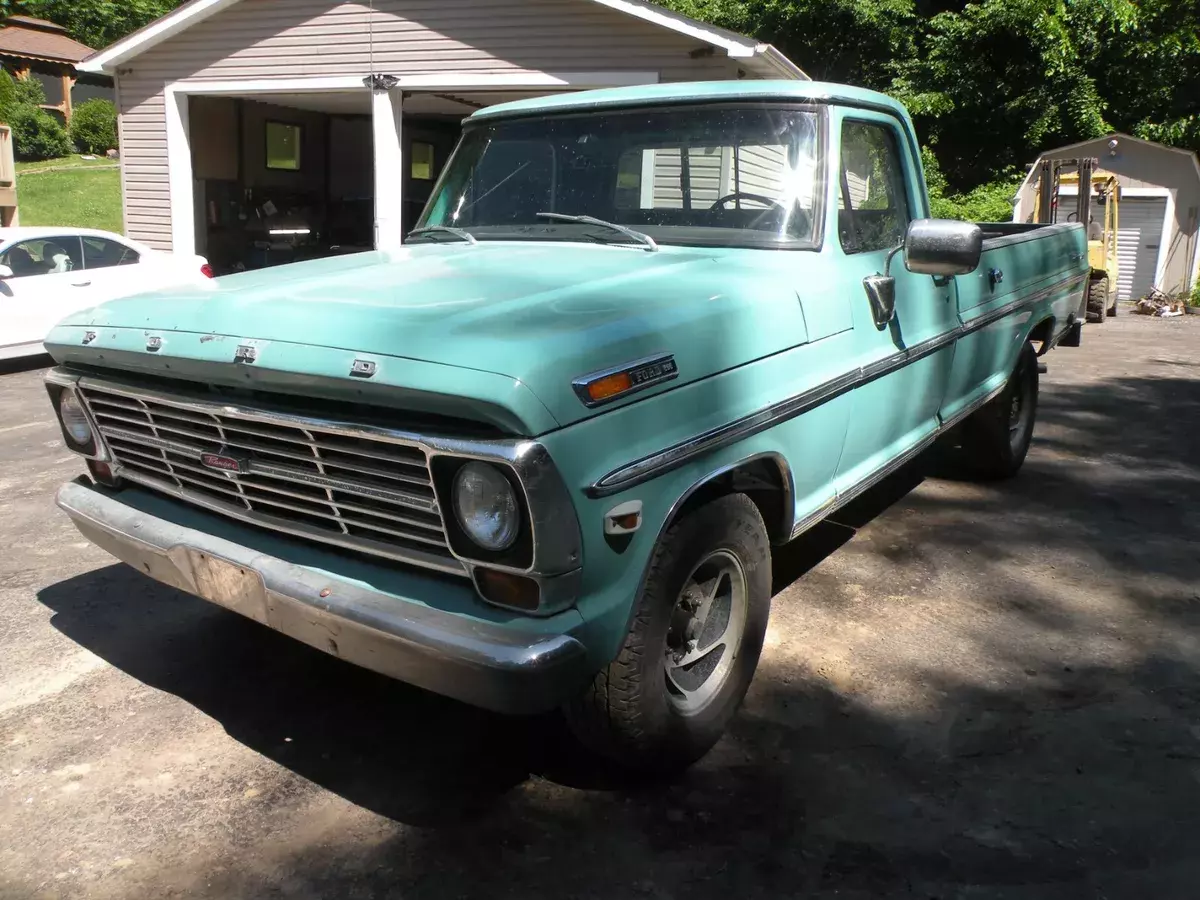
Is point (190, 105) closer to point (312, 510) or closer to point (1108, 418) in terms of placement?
point (1108, 418)

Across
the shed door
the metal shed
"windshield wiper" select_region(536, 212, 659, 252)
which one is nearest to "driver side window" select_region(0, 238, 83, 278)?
"windshield wiper" select_region(536, 212, 659, 252)

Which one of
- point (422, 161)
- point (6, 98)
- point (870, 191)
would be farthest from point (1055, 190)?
point (6, 98)

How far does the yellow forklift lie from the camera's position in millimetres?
15273

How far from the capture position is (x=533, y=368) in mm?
2322

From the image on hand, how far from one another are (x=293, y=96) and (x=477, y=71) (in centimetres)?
417

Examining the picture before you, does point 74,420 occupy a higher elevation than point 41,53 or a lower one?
lower

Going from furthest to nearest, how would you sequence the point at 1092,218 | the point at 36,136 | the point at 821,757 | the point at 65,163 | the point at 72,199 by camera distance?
the point at 36,136 < the point at 65,163 < the point at 72,199 < the point at 1092,218 < the point at 821,757

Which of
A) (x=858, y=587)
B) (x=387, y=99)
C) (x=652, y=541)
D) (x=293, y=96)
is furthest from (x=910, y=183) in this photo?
(x=293, y=96)

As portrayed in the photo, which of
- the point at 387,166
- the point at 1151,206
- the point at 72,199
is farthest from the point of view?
the point at 72,199

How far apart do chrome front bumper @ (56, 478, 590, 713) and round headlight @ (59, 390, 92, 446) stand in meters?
0.52

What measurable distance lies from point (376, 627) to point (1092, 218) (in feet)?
57.6

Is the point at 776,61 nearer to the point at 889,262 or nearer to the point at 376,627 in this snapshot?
the point at 889,262

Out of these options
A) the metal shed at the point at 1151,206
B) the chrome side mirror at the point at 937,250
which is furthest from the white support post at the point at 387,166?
the metal shed at the point at 1151,206

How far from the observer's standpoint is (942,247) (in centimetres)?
350
